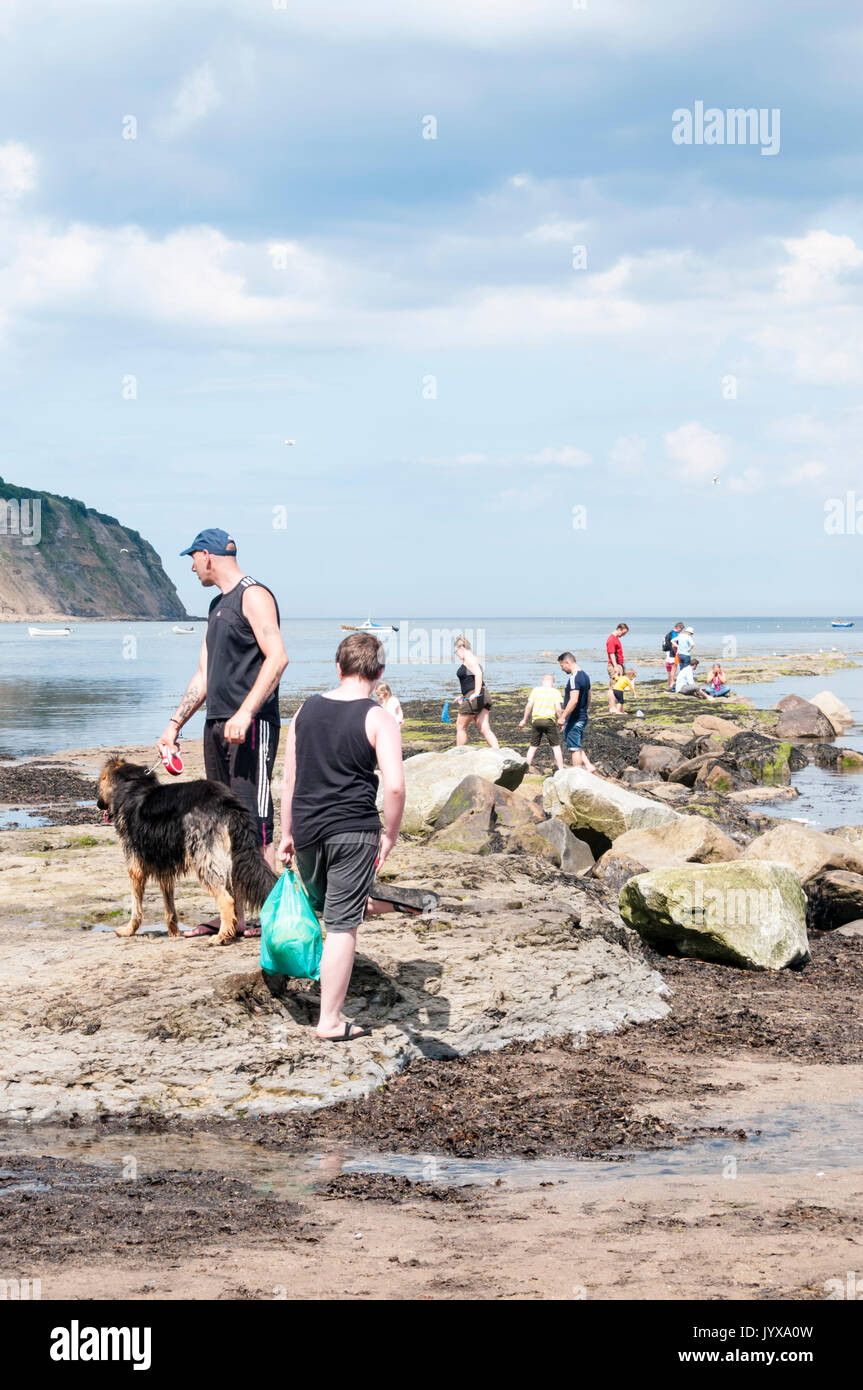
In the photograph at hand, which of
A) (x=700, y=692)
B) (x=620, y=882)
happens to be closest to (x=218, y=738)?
(x=620, y=882)

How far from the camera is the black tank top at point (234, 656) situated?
708 cm

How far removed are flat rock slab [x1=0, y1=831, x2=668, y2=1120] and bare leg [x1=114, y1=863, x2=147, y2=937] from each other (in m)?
0.12

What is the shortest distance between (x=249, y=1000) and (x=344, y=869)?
1.18 metres

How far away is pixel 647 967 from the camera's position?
897 cm

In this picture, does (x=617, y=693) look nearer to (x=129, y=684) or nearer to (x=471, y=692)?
(x=471, y=692)

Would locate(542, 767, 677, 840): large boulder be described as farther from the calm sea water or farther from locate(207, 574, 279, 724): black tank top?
the calm sea water

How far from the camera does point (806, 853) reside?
12.2 meters

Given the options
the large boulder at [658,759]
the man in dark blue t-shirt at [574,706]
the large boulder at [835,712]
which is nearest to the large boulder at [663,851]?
the man in dark blue t-shirt at [574,706]

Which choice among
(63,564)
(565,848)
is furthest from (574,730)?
Result: (63,564)

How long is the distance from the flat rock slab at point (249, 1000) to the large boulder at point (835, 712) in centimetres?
2670

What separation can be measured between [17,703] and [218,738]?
3575 cm

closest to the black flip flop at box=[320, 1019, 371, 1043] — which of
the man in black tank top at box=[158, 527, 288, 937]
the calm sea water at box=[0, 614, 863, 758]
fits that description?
the man in black tank top at box=[158, 527, 288, 937]

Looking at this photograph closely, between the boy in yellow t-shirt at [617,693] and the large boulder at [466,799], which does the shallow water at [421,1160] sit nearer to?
the large boulder at [466,799]
